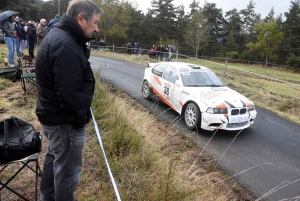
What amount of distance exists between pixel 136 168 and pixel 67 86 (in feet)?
6.95

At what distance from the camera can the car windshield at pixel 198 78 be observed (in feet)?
22.5

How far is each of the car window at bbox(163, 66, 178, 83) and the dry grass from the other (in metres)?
1.81

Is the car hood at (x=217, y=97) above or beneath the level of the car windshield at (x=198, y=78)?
beneath

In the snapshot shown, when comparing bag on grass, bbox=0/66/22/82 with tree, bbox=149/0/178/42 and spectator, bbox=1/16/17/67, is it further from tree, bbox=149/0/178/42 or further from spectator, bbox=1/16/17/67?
tree, bbox=149/0/178/42

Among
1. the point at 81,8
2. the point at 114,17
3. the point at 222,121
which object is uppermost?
the point at 114,17

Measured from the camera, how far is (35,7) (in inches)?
1790

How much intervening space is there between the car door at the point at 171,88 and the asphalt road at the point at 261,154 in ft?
1.41

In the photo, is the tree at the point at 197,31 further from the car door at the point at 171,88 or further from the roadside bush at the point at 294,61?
the car door at the point at 171,88

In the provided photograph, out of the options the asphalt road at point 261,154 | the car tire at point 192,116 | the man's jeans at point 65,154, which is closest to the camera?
the man's jeans at point 65,154

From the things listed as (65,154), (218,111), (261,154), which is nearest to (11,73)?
(218,111)

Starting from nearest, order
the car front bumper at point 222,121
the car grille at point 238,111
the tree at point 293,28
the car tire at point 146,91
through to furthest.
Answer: the car front bumper at point 222,121, the car grille at point 238,111, the car tire at point 146,91, the tree at point 293,28

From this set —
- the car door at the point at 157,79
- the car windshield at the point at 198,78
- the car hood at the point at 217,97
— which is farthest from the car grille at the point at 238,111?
the car door at the point at 157,79

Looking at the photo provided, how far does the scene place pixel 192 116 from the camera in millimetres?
6199

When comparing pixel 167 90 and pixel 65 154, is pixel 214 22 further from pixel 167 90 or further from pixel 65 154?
Answer: pixel 65 154
